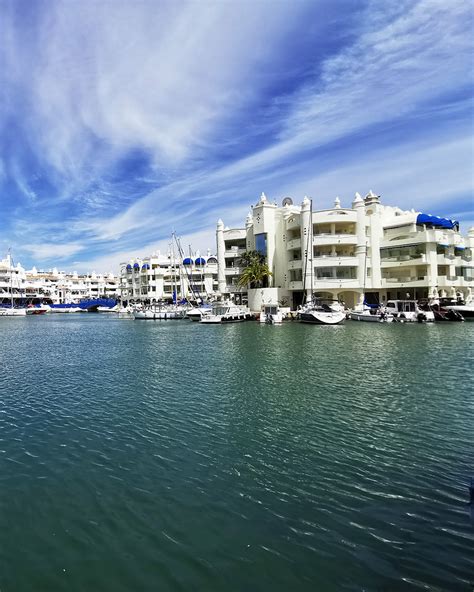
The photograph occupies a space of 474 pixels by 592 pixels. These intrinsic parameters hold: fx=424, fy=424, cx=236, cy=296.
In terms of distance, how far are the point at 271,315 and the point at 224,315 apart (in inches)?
326

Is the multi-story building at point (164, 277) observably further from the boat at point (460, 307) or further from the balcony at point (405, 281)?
the boat at point (460, 307)

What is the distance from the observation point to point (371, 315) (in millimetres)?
60656

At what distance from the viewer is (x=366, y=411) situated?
15.4 m

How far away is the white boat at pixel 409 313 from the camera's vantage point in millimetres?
58125

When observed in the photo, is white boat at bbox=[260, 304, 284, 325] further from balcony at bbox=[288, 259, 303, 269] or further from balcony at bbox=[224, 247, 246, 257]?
balcony at bbox=[224, 247, 246, 257]

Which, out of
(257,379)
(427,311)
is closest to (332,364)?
(257,379)

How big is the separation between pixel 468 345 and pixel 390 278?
38.9m

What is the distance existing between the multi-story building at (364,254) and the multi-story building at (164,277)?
43571mm

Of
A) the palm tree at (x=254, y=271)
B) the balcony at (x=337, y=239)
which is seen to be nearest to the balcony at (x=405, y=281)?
the balcony at (x=337, y=239)

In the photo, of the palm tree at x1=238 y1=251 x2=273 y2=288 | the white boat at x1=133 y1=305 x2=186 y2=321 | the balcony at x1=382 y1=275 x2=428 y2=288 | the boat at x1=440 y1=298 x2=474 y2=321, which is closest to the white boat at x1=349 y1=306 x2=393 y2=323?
the balcony at x1=382 y1=275 x2=428 y2=288

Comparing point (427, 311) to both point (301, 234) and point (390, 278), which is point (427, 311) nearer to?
point (390, 278)

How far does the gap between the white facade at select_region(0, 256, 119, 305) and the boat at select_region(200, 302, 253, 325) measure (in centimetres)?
9306

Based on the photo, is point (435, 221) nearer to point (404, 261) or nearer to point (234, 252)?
point (404, 261)

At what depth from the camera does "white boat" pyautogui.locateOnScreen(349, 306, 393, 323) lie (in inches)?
2341
